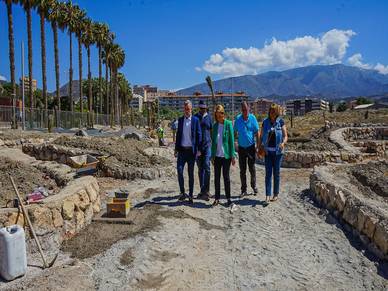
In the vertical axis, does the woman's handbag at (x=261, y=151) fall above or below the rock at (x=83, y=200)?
above

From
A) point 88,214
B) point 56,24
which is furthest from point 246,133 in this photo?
point 56,24

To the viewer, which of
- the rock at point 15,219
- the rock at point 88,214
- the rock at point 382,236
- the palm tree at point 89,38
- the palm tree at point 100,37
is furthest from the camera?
the palm tree at point 100,37

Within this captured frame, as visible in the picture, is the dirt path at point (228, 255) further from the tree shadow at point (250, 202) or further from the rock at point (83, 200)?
the rock at point (83, 200)

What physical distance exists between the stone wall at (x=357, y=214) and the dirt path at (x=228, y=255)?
177 millimetres

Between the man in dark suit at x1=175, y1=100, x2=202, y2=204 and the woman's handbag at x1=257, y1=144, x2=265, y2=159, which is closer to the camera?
the man in dark suit at x1=175, y1=100, x2=202, y2=204

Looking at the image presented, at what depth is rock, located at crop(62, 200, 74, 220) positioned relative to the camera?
4.97m

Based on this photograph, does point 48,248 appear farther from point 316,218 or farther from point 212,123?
point 316,218

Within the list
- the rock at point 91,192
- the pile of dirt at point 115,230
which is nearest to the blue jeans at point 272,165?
the pile of dirt at point 115,230

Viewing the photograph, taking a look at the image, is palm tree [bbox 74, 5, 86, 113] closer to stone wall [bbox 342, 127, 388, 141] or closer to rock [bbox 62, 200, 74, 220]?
stone wall [bbox 342, 127, 388, 141]

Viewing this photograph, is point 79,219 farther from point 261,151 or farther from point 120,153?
point 120,153

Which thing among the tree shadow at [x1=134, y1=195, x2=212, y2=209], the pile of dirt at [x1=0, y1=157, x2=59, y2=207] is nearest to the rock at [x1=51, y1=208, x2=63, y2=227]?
the pile of dirt at [x1=0, y1=157, x2=59, y2=207]

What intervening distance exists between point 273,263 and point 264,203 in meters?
2.46

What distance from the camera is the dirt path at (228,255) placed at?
13.2 ft

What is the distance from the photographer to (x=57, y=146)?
12531mm
